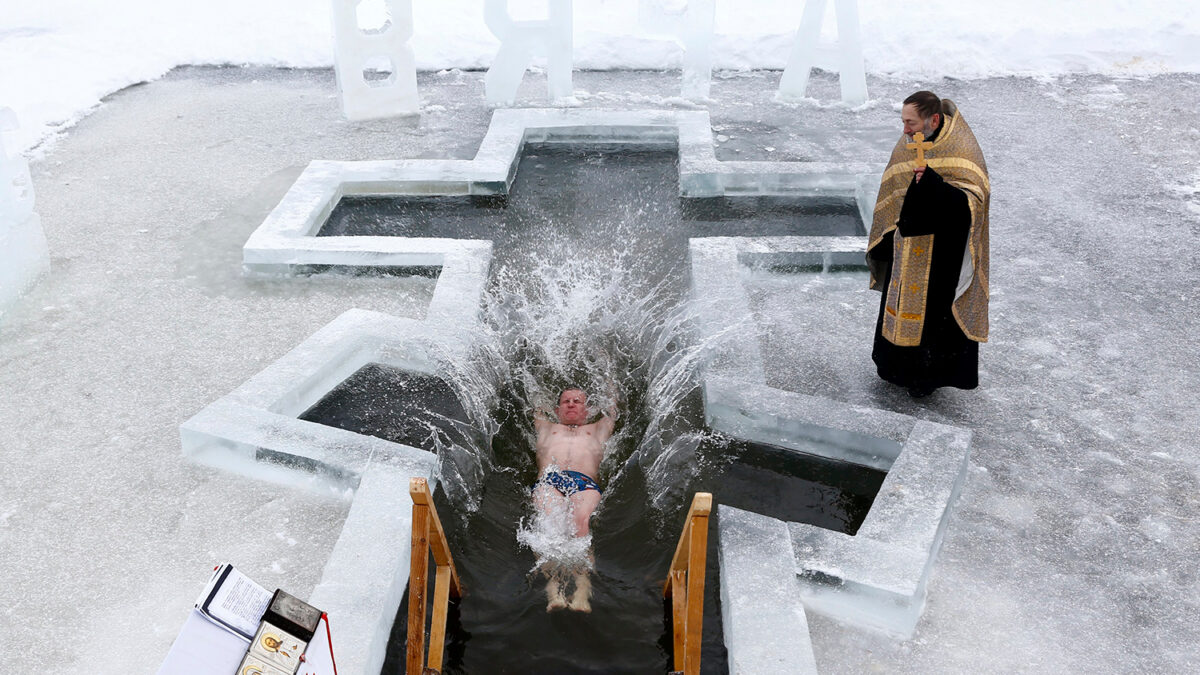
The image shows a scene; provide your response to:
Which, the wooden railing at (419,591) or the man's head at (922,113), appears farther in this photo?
the man's head at (922,113)

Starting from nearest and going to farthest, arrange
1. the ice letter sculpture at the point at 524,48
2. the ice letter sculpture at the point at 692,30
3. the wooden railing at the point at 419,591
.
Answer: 1. the wooden railing at the point at 419,591
2. the ice letter sculpture at the point at 524,48
3. the ice letter sculpture at the point at 692,30

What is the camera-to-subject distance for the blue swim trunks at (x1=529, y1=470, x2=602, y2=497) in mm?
4023

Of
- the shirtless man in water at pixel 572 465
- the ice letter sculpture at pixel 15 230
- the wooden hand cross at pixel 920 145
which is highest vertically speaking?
the wooden hand cross at pixel 920 145

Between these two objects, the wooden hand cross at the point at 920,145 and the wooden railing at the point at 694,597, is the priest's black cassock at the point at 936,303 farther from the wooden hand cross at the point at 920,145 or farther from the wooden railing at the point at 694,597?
the wooden railing at the point at 694,597

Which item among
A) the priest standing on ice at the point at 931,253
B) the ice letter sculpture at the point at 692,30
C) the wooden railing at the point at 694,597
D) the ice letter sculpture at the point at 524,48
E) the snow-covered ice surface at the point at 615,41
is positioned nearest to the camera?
the wooden railing at the point at 694,597

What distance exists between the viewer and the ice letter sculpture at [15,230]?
17.7 ft

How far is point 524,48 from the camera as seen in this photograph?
8.51 m

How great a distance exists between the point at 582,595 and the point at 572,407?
1.20 metres

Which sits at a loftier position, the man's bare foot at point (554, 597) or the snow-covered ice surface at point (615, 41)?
the snow-covered ice surface at point (615, 41)

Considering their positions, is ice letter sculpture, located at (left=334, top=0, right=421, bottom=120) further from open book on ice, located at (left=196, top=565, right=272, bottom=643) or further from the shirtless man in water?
open book on ice, located at (left=196, top=565, right=272, bottom=643)

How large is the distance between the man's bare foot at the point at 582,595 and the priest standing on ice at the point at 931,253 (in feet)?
6.38

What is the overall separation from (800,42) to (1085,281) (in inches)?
151

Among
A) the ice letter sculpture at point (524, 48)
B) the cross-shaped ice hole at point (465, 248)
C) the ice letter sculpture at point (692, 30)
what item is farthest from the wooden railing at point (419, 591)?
the ice letter sculpture at point (692, 30)

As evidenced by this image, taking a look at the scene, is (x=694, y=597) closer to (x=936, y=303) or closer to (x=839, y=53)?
(x=936, y=303)
